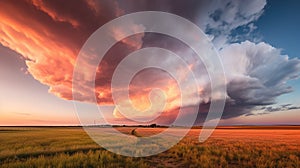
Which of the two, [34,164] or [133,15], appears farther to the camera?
[133,15]

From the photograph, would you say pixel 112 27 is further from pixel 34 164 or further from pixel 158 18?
pixel 34 164

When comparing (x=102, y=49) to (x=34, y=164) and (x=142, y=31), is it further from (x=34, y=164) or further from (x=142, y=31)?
(x=34, y=164)

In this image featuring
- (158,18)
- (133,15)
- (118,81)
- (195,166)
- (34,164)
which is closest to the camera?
(34,164)

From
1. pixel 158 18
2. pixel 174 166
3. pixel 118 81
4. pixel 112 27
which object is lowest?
pixel 174 166

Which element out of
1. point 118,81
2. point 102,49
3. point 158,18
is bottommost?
point 118,81

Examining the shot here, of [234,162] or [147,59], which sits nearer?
[234,162]

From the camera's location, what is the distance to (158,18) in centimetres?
2695

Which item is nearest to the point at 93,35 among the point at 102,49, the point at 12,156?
the point at 102,49

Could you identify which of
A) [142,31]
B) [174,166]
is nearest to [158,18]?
[142,31]

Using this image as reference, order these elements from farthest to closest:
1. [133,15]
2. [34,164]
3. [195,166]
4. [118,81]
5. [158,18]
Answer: [118,81]
[158,18]
[133,15]
[195,166]
[34,164]

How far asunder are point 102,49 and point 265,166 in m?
21.4

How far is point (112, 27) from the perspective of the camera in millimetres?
24609

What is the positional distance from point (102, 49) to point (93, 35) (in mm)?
2080

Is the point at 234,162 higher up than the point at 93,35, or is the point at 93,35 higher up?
the point at 93,35
